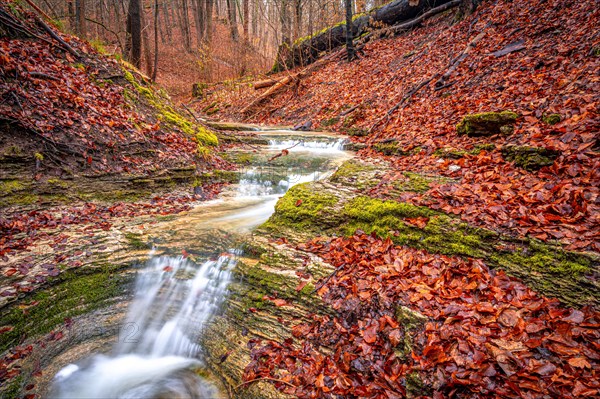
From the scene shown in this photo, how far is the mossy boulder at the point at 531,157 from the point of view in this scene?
4281 millimetres

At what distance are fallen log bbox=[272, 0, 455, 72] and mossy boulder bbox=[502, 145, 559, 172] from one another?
12338 mm

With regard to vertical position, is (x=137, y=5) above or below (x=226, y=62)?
below

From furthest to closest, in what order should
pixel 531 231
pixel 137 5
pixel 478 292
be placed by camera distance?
pixel 137 5 < pixel 531 231 < pixel 478 292

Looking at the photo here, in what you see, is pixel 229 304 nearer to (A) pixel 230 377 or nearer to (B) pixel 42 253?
(A) pixel 230 377

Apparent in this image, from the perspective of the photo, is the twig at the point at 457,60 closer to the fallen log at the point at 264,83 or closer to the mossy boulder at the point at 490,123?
the mossy boulder at the point at 490,123

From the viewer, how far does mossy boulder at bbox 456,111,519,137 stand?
18.5ft

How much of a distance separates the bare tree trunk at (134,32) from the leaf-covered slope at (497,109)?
293 inches

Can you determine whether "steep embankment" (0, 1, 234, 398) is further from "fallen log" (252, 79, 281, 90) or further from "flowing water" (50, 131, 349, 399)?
"fallen log" (252, 79, 281, 90)

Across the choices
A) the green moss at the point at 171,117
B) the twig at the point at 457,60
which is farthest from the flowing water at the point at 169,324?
the twig at the point at 457,60

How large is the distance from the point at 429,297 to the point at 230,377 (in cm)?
248

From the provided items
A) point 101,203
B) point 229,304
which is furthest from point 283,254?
point 101,203

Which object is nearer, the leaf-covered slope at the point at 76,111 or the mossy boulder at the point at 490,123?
the leaf-covered slope at the point at 76,111

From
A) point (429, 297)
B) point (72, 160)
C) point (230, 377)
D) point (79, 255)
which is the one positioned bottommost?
point (230, 377)

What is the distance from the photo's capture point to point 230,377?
333cm
